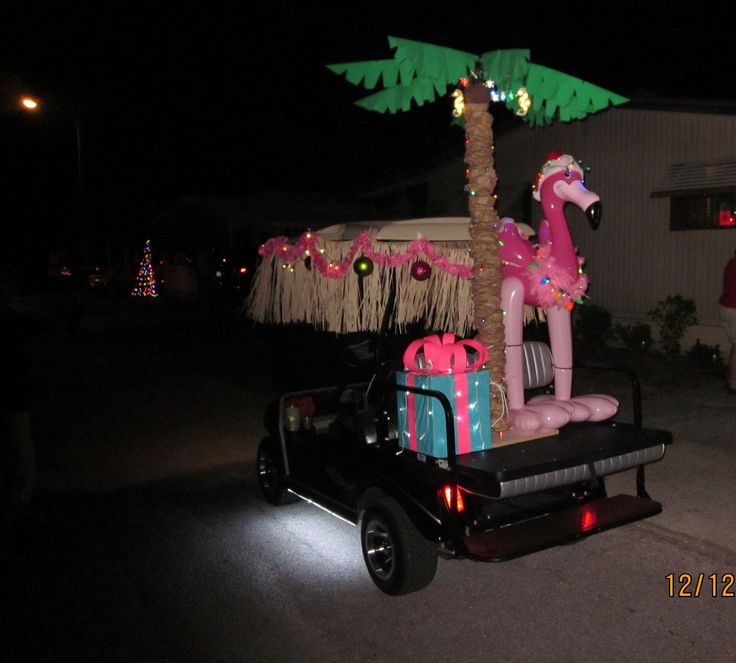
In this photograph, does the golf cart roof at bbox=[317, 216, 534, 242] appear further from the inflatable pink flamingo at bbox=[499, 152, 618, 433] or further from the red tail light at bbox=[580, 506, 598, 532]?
the red tail light at bbox=[580, 506, 598, 532]

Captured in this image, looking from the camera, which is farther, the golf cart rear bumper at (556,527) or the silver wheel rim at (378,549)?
the silver wheel rim at (378,549)

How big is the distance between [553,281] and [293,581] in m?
2.64

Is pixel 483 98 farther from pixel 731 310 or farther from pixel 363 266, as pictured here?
pixel 731 310

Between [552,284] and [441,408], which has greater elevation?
[552,284]

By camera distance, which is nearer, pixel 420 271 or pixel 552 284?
pixel 420 271

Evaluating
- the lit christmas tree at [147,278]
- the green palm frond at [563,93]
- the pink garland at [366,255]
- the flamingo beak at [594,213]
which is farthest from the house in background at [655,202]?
the lit christmas tree at [147,278]

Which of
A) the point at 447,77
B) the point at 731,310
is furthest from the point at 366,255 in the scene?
the point at 731,310

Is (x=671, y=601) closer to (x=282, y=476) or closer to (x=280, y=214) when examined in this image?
(x=282, y=476)

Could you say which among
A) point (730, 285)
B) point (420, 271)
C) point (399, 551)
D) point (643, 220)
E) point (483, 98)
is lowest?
point (399, 551)

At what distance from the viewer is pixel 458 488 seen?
3662mm

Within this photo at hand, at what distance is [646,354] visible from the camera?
11.7 metres

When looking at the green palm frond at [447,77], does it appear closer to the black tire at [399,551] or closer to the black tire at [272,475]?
the black tire at [399,551]
